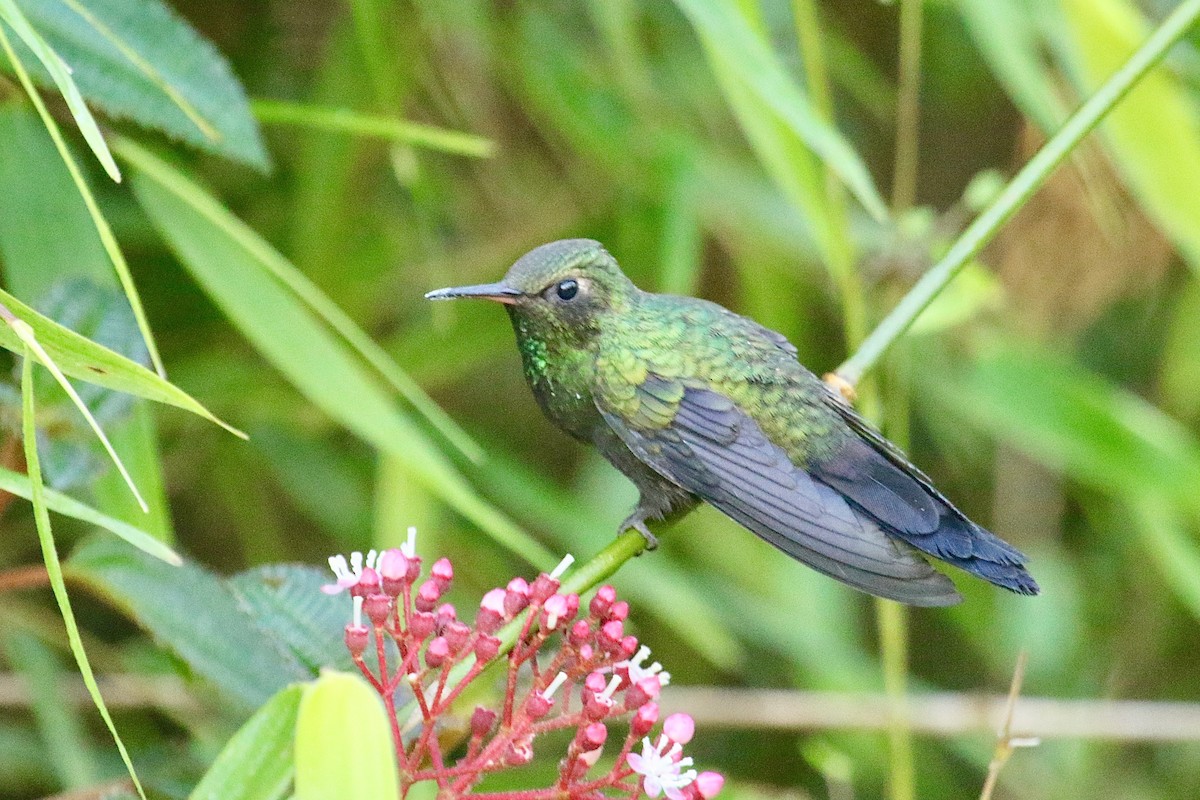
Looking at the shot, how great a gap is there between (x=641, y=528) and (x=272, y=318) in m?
0.58

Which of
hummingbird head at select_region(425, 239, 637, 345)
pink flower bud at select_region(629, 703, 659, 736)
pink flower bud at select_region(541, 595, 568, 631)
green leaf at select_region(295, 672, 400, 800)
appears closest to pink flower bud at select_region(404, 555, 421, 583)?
pink flower bud at select_region(541, 595, 568, 631)

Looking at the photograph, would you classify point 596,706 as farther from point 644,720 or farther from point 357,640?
point 357,640

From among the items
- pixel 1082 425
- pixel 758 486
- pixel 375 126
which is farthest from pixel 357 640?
pixel 1082 425

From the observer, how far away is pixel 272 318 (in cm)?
165

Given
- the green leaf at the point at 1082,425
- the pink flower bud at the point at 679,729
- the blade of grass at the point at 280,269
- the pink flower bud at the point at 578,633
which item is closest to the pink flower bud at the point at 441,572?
the pink flower bud at the point at 578,633

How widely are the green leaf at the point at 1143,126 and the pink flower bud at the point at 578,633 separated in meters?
1.24

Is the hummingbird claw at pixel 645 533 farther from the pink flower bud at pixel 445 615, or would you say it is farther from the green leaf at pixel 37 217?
the green leaf at pixel 37 217

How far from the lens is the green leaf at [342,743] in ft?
2.28

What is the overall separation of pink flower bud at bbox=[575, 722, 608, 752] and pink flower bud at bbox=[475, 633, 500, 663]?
0.29 feet

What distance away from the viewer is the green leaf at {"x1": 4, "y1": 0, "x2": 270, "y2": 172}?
1.41 metres

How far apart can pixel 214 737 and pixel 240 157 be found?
0.88 metres

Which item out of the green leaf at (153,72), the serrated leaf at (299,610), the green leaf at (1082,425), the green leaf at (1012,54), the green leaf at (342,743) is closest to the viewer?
the green leaf at (342,743)

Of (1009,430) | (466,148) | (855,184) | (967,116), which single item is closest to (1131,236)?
(1009,430)

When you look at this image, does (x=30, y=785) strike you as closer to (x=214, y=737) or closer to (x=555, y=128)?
(x=214, y=737)
